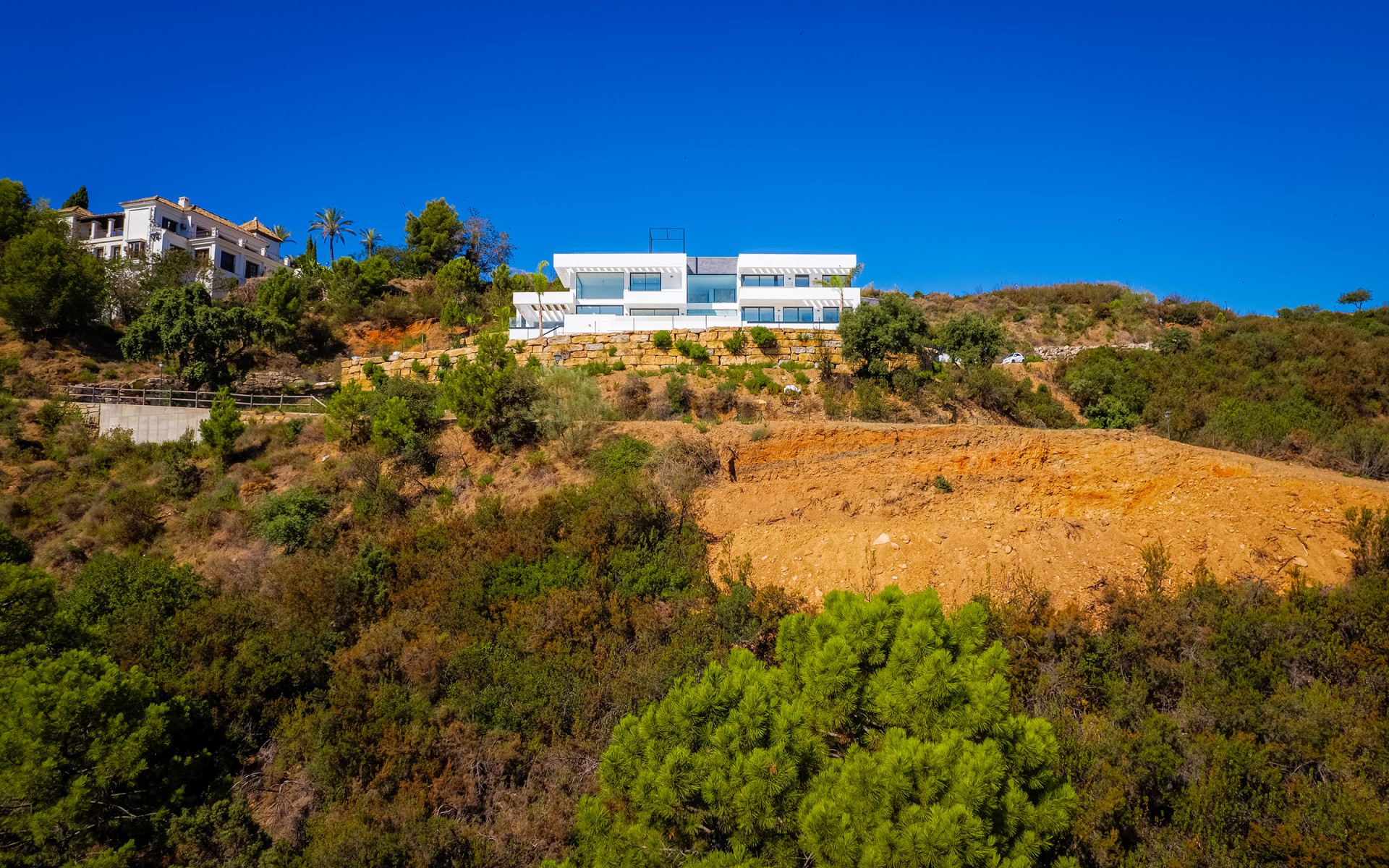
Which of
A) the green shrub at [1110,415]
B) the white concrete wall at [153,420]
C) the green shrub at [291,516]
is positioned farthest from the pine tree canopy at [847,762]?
the white concrete wall at [153,420]

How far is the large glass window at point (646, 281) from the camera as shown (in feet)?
113

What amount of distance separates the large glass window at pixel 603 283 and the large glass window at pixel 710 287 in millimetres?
2920

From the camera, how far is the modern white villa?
32.9 meters

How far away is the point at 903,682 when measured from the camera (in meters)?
9.23

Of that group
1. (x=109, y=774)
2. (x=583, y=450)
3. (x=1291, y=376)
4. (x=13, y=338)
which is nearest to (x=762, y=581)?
(x=583, y=450)

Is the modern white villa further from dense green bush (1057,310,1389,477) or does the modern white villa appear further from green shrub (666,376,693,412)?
dense green bush (1057,310,1389,477)

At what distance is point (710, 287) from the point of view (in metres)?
35.5

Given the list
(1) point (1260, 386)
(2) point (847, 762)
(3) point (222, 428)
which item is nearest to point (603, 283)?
(3) point (222, 428)

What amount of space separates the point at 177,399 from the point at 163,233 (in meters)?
21.2

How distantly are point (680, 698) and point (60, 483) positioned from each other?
73.1ft

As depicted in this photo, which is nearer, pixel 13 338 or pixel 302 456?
pixel 302 456

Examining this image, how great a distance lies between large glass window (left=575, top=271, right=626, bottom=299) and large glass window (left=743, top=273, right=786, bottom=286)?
5.28 metres

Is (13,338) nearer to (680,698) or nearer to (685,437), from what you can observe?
(685,437)

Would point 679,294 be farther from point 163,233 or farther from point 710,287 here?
point 163,233
